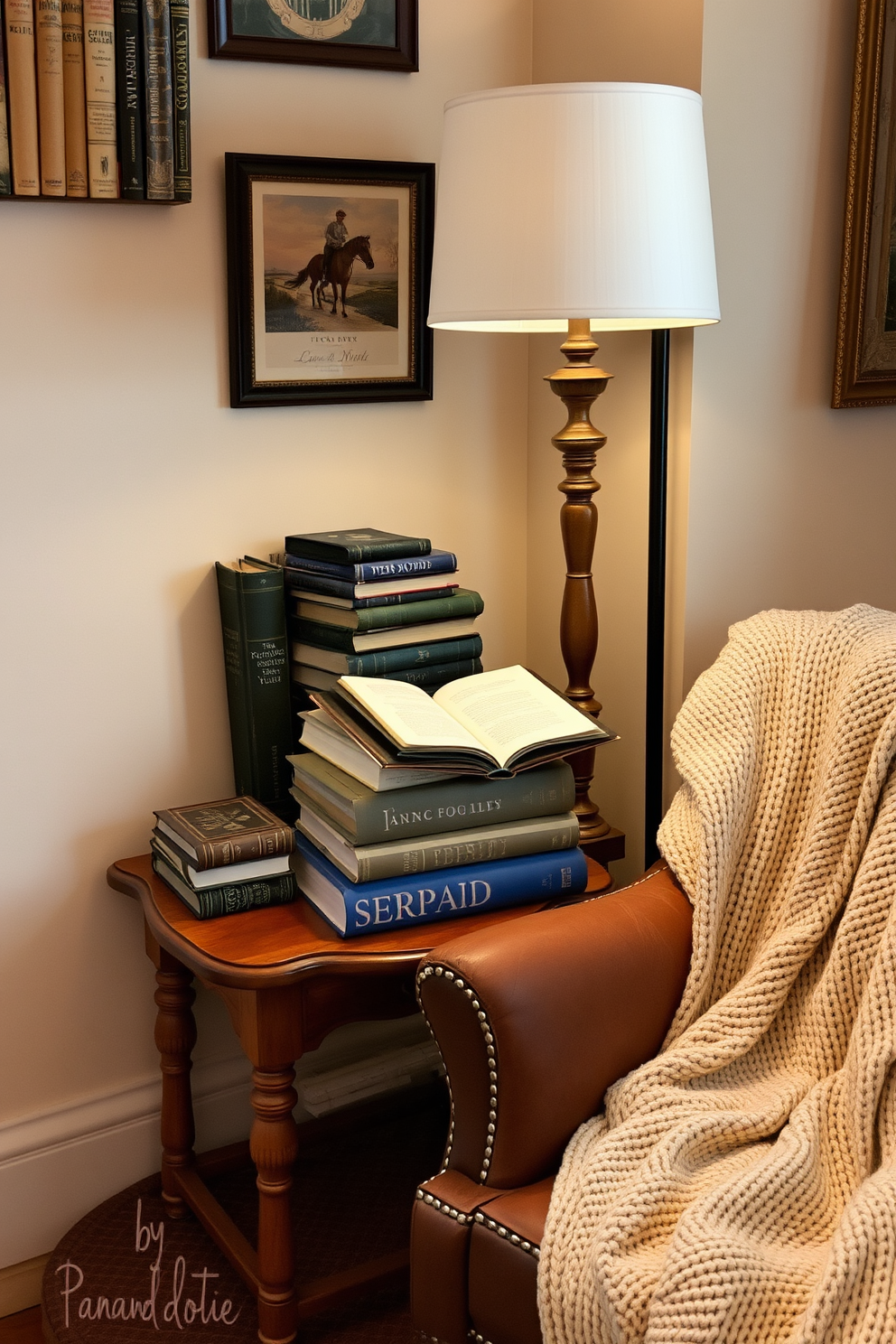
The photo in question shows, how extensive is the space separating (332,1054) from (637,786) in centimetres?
65

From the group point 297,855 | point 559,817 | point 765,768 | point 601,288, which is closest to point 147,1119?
point 297,855

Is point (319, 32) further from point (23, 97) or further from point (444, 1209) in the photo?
point (444, 1209)

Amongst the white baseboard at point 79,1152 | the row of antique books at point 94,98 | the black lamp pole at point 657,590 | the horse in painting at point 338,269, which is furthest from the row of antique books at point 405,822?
the row of antique books at point 94,98

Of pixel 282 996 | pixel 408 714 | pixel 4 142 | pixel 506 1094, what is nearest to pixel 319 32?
pixel 4 142

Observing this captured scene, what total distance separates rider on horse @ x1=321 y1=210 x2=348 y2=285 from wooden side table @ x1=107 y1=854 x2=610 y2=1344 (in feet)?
3.00

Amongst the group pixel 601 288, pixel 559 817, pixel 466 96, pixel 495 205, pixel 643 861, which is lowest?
pixel 643 861

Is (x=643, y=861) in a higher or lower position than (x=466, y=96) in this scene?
lower

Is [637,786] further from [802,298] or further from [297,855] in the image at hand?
[802,298]

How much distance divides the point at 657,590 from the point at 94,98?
99cm

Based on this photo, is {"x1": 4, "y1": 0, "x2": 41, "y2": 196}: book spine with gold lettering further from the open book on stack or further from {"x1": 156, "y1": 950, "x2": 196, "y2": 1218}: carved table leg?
{"x1": 156, "y1": 950, "x2": 196, "y2": 1218}: carved table leg

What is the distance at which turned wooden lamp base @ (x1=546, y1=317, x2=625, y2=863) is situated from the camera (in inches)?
64.9

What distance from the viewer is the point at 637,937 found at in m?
1.41

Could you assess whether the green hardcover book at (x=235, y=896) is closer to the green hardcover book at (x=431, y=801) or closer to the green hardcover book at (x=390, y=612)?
the green hardcover book at (x=431, y=801)

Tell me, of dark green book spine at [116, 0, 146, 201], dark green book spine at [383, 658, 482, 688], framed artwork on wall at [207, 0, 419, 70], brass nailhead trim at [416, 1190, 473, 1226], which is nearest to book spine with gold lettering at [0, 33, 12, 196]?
dark green book spine at [116, 0, 146, 201]
